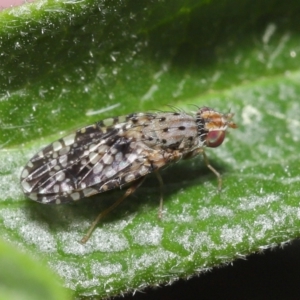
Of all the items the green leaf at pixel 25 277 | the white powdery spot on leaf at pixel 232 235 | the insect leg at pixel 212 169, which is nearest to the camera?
the green leaf at pixel 25 277

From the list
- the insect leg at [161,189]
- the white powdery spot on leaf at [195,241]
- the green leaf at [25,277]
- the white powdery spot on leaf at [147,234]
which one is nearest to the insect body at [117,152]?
the insect leg at [161,189]

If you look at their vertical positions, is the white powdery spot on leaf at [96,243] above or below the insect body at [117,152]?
below

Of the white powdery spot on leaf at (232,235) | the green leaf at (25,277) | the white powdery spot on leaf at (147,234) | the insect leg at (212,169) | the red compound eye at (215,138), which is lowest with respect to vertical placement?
the green leaf at (25,277)

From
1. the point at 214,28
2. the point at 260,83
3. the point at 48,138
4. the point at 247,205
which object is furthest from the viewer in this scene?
the point at 260,83

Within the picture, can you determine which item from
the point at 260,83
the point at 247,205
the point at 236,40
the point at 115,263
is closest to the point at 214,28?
the point at 236,40

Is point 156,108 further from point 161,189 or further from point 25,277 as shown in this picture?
point 25,277

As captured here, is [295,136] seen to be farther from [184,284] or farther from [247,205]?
[184,284]

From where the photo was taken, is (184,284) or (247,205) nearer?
(247,205)

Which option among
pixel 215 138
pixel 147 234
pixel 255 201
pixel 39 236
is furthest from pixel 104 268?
pixel 215 138

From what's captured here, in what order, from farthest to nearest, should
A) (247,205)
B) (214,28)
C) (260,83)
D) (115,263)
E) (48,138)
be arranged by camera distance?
(260,83) < (214,28) < (48,138) < (247,205) < (115,263)

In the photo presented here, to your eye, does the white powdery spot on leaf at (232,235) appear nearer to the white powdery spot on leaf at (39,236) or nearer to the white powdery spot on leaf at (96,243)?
the white powdery spot on leaf at (96,243)
